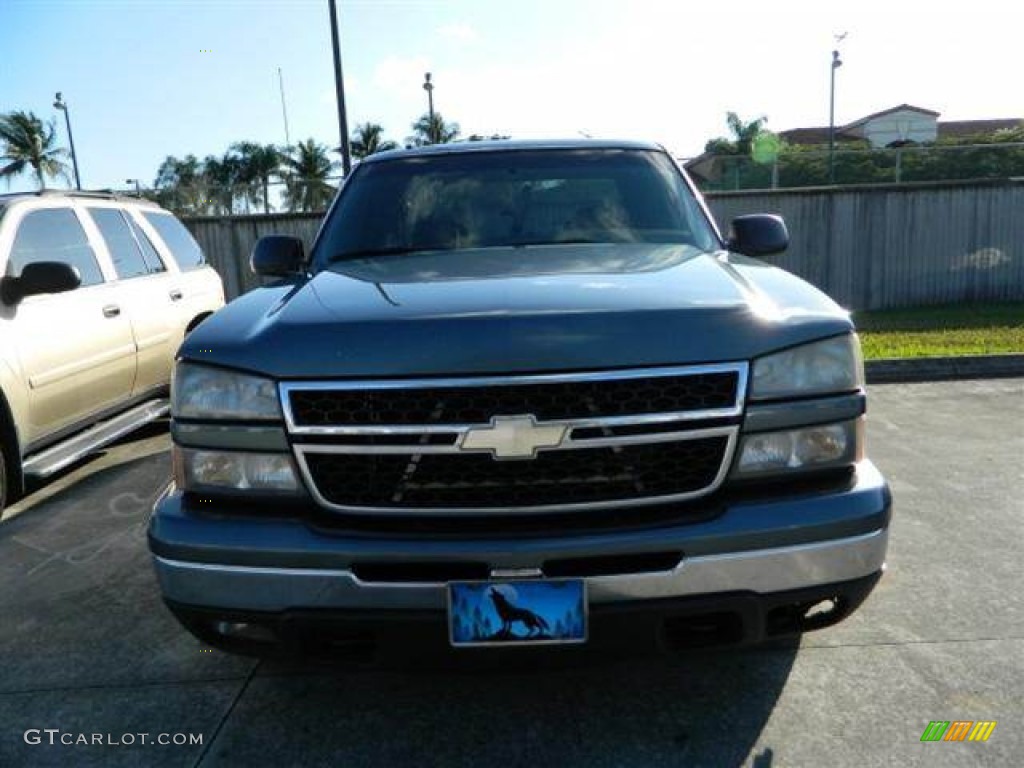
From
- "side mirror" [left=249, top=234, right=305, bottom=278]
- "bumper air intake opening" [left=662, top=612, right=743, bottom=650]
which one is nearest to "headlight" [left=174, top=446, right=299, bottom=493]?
"bumper air intake opening" [left=662, top=612, right=743, bottom=650]

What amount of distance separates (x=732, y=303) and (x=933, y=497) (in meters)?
2.84

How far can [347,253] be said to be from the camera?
133 inches

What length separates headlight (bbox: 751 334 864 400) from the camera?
2.15 m

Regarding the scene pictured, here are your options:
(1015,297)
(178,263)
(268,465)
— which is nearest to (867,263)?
(1015,297)

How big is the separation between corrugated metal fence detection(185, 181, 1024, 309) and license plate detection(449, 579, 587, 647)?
11890 millimetres

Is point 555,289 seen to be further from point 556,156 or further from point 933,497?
point 933,497

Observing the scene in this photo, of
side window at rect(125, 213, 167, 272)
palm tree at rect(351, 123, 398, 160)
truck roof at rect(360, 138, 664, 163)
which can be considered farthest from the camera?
palm tree at rect(351, 123, 398, 160)

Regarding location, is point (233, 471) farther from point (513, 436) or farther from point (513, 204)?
point (513, 204)

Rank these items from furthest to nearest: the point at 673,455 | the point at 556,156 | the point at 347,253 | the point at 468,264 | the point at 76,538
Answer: the point at 76,538 → the point at 556,156 → the point at 347,253 → the point at 468,264 → the point at 673,455

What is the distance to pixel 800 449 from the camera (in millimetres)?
2195

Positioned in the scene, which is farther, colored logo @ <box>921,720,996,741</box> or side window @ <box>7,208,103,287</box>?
side window @ <box>7,208,103,287</box>

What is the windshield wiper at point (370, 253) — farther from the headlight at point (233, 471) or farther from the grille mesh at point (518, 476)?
the grille mesh at point (518, 476)

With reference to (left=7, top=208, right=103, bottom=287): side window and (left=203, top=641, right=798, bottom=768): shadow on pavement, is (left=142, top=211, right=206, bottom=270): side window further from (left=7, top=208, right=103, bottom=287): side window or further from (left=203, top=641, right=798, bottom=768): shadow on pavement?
(left=203, top=641, right=798, bottom=768): shadow on pavement

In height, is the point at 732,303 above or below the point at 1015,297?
above
